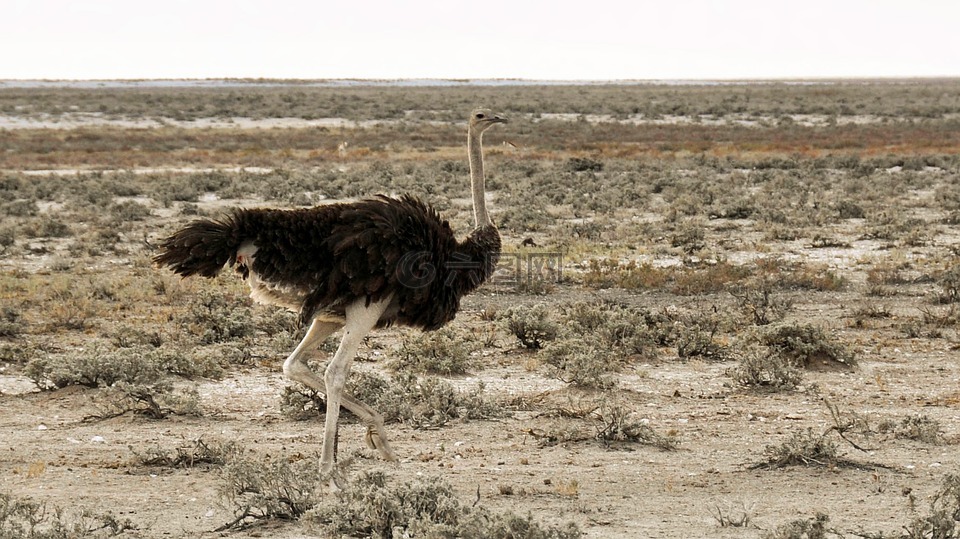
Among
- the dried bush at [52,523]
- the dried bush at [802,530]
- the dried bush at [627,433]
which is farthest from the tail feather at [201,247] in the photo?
the dried bush at [802,530]

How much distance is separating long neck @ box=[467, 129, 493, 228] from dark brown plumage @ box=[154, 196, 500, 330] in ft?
2.18

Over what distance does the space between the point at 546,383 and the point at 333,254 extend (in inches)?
139

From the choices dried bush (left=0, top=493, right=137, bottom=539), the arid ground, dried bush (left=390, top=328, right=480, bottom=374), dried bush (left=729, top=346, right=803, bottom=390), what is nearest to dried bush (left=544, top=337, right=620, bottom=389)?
the arid ground

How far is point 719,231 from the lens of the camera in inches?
777

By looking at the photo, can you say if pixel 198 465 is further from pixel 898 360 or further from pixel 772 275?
pixel 772 275

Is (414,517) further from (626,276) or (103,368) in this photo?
(626,276)

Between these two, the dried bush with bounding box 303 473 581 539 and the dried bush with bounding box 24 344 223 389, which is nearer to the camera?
the dried bush with bounding box 303 473 581 539

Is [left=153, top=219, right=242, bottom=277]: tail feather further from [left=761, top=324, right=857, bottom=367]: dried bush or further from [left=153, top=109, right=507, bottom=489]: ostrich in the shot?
[left=761, top=324, right=857, bottom=367]: dried bush

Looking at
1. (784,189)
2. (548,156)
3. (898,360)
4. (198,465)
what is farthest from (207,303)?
(548,156)

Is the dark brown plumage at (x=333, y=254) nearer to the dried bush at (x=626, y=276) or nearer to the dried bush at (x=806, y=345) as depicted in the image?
the dried bush at (x=806, y=345)

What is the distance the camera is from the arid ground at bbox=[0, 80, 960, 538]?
239 inches

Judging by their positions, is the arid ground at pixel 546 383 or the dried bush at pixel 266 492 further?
the arid ground at pixel 546 383

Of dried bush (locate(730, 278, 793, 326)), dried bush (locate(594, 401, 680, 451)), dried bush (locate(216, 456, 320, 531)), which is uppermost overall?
dried bush (locate(216, 456, 320, 531))

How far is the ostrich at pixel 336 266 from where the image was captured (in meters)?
6.39
